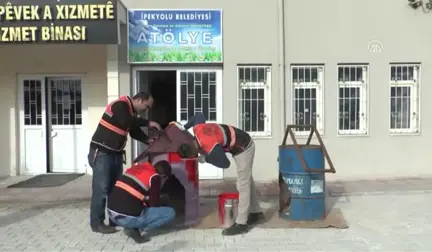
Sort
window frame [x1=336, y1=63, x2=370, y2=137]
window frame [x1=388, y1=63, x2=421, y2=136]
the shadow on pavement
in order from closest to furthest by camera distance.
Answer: the shadow on pavement, window frame [x1=336, y1=63, x2=370, y2=137], window frame [x1=388, y1=63, x2=421, y2=136]

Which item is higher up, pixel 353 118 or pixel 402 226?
pixel 353 118

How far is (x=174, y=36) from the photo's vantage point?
34.5ft

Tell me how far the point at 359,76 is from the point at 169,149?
5.99m

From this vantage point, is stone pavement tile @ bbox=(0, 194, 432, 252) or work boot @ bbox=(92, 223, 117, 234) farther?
work boot @ bbox=(92, 223, 117, 234)

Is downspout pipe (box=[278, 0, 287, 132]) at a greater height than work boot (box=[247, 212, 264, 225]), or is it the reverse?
downspout pipe (box=[278, 0, 287, 132])

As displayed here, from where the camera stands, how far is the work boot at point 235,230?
6.47 meters

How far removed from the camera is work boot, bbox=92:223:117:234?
655 cm

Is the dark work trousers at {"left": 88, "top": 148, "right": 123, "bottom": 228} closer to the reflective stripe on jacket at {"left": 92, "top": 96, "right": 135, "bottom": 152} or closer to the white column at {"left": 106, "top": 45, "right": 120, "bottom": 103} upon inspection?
the reflective stripe on jacket at {"left": 92, "top": 96, "right": 135, "bottom": 152}

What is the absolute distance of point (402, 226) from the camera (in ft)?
22.7

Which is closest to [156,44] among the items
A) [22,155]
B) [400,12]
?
[22,155]

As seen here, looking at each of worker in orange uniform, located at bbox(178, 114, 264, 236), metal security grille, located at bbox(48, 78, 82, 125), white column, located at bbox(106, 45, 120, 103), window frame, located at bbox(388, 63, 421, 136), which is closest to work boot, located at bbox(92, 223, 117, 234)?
worker in orange uniform, located at bbox(178, 114, 264, 236)

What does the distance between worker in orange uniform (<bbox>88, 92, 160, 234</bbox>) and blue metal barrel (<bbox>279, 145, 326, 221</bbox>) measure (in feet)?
6.63

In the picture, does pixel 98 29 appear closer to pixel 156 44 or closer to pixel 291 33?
pixel 156 44

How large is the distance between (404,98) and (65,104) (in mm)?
7650
